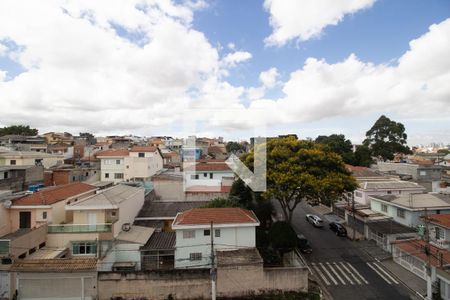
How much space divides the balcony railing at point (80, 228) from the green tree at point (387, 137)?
158 ft

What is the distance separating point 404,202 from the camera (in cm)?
2352

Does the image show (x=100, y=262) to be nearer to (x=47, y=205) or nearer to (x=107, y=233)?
(x=107, y=233)

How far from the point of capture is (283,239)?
18.0m

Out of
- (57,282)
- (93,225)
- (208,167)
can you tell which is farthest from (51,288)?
(208,167)

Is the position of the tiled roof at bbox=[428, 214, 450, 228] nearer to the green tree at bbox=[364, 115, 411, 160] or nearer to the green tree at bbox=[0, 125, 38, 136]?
the green tree at bbox=[364, 115, 411, 160]

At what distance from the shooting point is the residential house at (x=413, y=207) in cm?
2255

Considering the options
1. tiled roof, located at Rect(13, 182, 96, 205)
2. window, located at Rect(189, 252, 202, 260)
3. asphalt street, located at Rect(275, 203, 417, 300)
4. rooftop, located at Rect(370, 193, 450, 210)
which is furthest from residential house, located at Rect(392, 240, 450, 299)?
tiled roof, located at Rect(13, 182, 96, 205)

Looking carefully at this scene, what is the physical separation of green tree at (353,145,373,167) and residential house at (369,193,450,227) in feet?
73.2

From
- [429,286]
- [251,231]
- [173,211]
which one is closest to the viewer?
[429,286]

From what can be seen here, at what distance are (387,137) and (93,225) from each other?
50680mm

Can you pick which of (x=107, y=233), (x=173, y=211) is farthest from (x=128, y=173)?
(x=107, y=233)

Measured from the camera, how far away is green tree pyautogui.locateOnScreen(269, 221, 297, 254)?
59.0ft

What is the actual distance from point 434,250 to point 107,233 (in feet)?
68.5

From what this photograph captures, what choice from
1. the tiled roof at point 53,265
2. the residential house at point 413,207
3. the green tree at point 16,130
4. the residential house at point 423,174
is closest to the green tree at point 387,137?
the residential house at point 423,174
